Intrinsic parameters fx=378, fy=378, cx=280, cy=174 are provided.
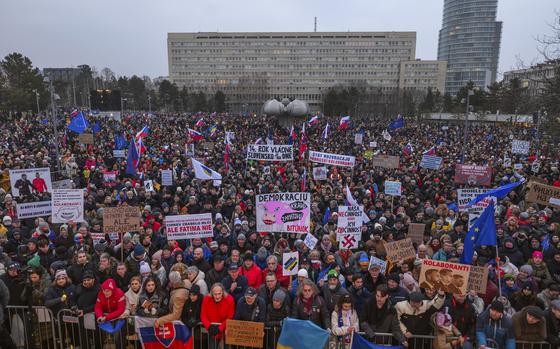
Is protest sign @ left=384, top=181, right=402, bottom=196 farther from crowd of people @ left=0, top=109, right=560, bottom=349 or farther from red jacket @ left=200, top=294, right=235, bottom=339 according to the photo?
red jacket @ left=200, top=294, right=235, bottom=339

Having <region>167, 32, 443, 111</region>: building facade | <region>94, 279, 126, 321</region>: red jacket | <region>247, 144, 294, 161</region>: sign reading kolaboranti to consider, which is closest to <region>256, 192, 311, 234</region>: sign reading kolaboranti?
<region>94, 279, 126, 321</region>: red jacket

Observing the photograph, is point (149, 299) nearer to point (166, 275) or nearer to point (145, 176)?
point (166, 275)

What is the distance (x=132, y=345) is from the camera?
5.47 meters

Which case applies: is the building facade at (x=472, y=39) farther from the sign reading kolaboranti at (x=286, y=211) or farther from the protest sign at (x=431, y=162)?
the sign reading kolaboranti at (x=286, y=211)

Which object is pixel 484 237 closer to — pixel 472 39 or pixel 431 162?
pixel 431 162

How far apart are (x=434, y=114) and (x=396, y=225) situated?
62604 mm

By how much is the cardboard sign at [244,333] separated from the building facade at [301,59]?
392 ft

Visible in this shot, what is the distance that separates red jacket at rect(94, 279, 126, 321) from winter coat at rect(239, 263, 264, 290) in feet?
6.07

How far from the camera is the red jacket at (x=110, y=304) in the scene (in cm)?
513

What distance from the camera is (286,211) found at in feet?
26.6

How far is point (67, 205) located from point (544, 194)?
469 inches

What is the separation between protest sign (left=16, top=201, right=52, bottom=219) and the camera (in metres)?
9.09

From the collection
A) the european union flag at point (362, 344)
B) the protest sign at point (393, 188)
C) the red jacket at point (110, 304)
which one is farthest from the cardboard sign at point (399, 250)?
the protest sign at point (393, 188)

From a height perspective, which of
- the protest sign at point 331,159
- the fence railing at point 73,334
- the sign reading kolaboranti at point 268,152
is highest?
the sign reading kolaboranti at point 268,152
